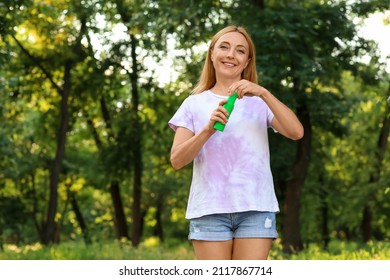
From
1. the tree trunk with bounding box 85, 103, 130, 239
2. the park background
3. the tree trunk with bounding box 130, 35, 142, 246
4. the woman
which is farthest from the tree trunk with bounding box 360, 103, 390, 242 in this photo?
the woman

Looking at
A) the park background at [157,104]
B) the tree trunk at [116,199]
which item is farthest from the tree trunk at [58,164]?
the tree trunk at [116,199]

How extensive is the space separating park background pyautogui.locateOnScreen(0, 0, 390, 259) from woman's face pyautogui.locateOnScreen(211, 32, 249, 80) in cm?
761

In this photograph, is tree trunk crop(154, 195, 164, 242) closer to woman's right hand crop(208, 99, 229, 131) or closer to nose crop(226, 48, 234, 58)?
nose crop(226, 48, 234, 58)

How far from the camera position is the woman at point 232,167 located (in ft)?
11.0

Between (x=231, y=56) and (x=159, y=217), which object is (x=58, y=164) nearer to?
(x=159, y=217)

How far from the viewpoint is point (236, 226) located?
3369mm

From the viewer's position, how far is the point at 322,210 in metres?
33.3

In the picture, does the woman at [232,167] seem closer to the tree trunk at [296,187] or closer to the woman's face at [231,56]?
the woman's face at [231,56]

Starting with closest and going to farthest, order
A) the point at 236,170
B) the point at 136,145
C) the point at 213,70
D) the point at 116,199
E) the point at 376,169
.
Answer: the point at 236,170, the point at 213,70, the point at 136,145, the point at 116,199, the point at 376,169

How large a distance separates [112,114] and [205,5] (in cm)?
879

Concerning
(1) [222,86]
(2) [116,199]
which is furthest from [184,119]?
(2) [116,199]

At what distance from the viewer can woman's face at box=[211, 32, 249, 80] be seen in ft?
11.9

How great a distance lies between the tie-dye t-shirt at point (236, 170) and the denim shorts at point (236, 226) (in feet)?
0.10

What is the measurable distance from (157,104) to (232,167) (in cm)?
2095
